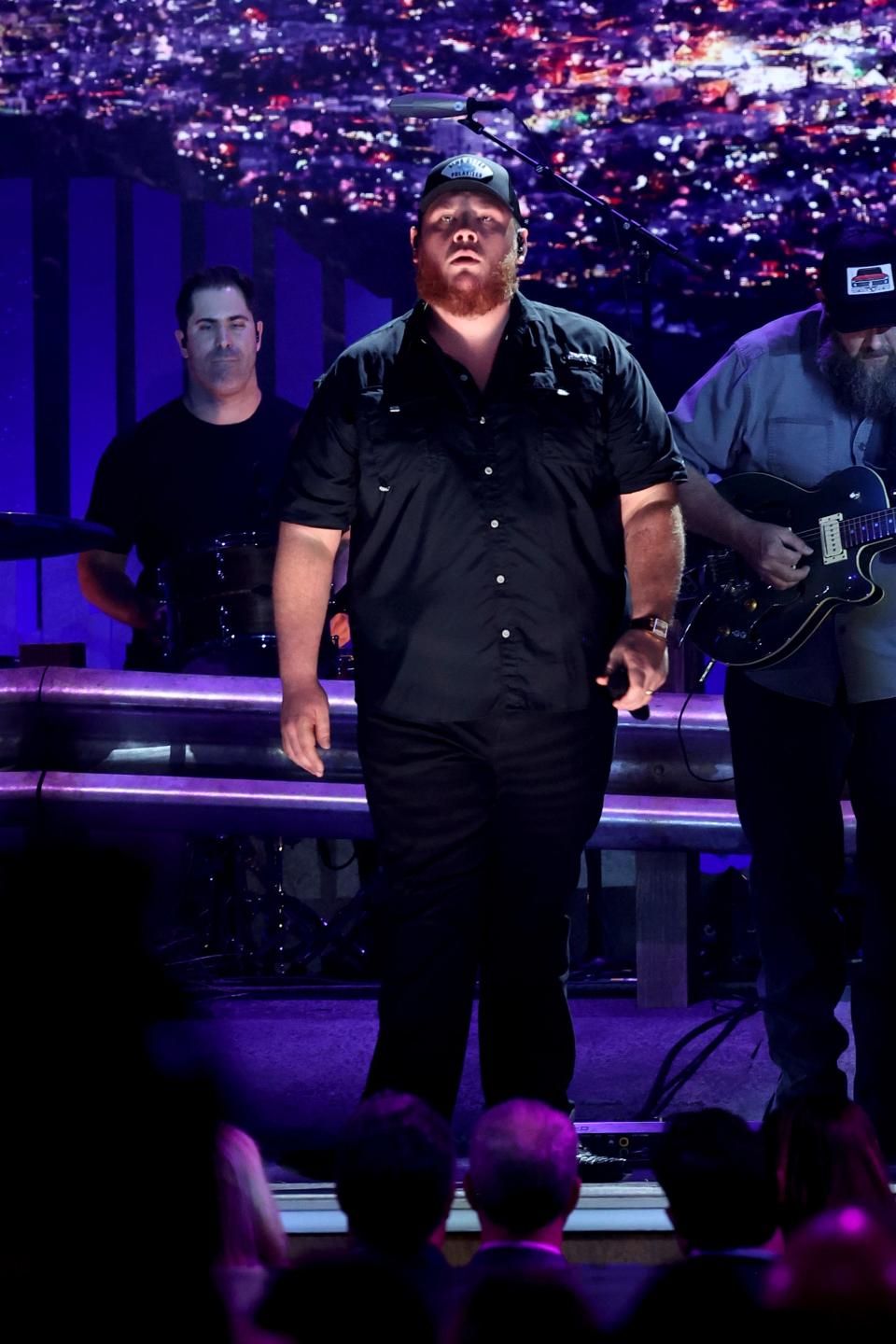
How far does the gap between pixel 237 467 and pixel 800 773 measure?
325 cm

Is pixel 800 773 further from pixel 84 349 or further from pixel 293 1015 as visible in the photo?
pixel 84 349

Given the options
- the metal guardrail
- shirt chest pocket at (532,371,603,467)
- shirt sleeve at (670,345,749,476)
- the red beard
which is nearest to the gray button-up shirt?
shirt sleeve at (670,345,749,476)

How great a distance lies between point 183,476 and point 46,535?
169 cm

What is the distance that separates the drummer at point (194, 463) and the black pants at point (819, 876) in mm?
→ 2755

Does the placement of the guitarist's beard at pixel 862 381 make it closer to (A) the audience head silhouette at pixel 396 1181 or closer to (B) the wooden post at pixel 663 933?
(B) the wooden post at pixel 663 933

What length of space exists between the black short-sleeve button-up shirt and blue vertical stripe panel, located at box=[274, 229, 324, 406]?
4.70 m

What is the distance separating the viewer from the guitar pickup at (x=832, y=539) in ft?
12.1

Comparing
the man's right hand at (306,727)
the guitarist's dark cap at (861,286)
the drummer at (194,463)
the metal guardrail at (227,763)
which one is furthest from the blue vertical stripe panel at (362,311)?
the man's right hand at (306,727)

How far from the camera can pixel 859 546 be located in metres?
3.66

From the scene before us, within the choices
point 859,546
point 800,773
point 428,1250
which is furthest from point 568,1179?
point 859,546

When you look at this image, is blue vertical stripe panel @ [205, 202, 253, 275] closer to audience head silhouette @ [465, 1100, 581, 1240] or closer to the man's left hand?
the man's left hand

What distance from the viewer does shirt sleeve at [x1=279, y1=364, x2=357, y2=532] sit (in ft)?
10.9

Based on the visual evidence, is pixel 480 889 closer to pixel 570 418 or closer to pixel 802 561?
pixel 570 418

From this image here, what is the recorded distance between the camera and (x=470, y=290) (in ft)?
10.8
